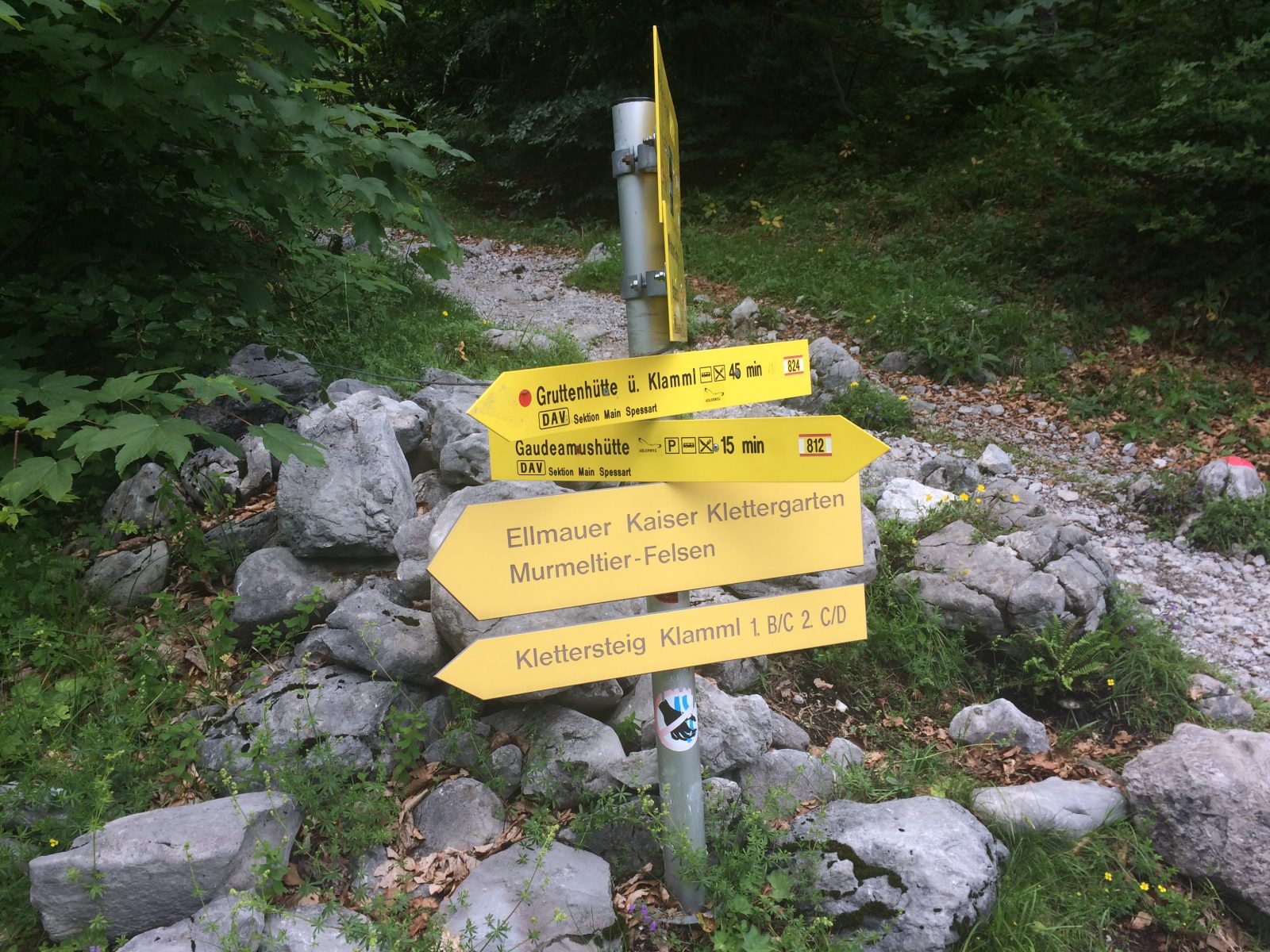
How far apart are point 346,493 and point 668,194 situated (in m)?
2.18

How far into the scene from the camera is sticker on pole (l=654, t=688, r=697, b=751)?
91.7 inches

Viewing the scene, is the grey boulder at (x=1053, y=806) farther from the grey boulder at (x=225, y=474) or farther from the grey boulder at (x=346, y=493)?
the grey boulder at (x=225, y=474)

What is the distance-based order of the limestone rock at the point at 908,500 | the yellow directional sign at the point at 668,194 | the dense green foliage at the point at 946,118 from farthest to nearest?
1. the dense green foliage at the point at 946,118
2. the limestone rock at the point at 908,500
3. the yellow directional sign at the point at 668,194

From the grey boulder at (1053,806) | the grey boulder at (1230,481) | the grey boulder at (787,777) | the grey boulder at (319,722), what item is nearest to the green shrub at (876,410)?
the grey boulder at (1230,481)

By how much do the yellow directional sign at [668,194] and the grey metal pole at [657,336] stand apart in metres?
0.04

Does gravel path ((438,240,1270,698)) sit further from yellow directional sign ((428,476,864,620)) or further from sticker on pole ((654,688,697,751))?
sticker on pole ((654,688,697,751))

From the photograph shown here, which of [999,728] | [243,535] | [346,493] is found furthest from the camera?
[243,535]

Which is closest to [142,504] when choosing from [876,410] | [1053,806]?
[1053,806]

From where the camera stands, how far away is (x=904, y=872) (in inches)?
95.7

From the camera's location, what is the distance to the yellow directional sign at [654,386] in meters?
2.13

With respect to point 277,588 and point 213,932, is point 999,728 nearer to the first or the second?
point 213,932

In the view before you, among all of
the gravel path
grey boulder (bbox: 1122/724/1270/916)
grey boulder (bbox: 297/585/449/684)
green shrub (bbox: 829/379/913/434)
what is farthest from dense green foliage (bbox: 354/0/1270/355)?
grey boulder (bbox: 1122/724/1270/916)

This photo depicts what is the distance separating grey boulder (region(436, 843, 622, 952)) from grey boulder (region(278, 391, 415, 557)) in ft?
5.19

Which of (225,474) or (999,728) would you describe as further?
(225,474)
